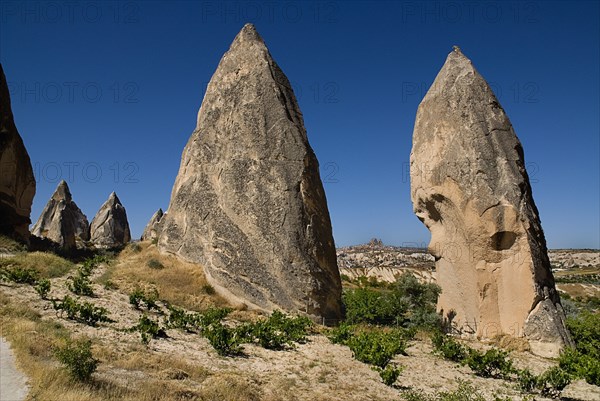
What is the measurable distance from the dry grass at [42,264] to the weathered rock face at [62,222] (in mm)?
7632

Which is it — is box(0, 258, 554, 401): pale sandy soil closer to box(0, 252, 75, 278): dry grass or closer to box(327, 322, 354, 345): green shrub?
box(327, 322, 354, 345): green shrub

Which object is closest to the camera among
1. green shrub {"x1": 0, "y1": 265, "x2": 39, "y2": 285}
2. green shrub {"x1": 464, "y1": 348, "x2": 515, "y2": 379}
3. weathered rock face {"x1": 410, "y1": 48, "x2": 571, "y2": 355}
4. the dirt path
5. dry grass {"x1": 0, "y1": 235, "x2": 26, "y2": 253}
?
the dirt path

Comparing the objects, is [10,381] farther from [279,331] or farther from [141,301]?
[141,301]

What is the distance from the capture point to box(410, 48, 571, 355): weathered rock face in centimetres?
986

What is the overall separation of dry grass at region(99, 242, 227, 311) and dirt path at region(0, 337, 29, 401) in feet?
16.9

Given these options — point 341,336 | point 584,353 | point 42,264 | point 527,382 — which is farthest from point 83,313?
point 584,353

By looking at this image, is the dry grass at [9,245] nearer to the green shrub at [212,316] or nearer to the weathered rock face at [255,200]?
the weathered rock face at [255,200]

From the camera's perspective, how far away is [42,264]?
11.9 m

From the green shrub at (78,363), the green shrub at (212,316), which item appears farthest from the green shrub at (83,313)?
the green shrub at (78,363)

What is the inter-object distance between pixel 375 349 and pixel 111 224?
31262 mm

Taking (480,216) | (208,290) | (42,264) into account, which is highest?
(480,216)

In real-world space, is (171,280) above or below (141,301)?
above

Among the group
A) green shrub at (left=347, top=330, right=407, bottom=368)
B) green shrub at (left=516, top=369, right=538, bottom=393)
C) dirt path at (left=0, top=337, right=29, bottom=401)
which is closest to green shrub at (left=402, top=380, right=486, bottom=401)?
green shrub at (left=516, top=369, right=538, bottom=393)

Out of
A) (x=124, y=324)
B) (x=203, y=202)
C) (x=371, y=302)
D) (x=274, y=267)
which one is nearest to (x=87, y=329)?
(x=124, y=324)
